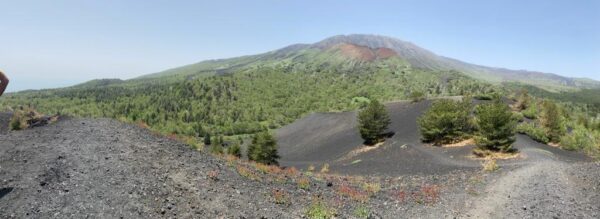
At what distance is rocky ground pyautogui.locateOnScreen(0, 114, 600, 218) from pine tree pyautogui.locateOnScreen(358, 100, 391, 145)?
1719cm

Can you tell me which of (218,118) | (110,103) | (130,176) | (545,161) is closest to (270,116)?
(218,118)

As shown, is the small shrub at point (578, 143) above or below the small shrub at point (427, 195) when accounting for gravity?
below

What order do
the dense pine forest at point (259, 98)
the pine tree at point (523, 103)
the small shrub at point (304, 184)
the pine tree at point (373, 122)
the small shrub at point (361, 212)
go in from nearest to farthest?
the small shrub at point (361, 212)
the small shrub at point (304, 184)
the pine tree at point (373, 122)
the pine tree at point (523, 103)
the dense pine forest at point (259, 98)

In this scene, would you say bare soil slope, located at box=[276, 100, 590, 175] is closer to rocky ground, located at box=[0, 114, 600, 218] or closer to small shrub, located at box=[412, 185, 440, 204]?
rocky ground, located at box=[0, 114, 600, 218]

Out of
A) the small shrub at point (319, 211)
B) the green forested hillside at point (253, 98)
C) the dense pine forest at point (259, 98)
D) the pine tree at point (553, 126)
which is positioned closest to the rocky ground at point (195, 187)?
the small shrub at point (319, 211)

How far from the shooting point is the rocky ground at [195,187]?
9023mm

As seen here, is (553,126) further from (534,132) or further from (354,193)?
(354,193)

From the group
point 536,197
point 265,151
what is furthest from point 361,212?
point 265,151

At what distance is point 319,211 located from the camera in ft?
37.6

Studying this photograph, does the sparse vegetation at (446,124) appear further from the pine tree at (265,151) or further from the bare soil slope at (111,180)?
the bare soil slope at (111,180)

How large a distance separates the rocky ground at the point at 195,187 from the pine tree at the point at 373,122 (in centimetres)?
1719

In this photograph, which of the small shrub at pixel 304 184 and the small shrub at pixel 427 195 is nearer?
the small shrub at pixel 304 184

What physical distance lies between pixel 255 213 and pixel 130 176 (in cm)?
356

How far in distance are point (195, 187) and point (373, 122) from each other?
84.5 feet
